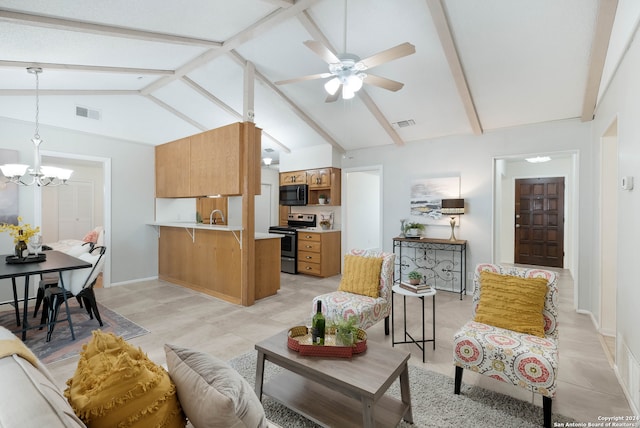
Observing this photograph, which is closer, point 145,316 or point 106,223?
point 145,316

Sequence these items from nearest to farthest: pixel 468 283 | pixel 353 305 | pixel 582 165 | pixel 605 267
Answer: pixel 353 305
pixel 605 267
pixel 582 165
pixel 468 283

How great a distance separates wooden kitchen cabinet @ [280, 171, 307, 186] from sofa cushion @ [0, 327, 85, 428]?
5.87 meters

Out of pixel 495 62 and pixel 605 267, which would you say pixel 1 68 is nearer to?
pixel 495 62

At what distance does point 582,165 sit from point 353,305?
361 centimetres

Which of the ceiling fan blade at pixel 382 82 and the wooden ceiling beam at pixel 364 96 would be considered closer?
the ceiling fan blade at pixel 382 82

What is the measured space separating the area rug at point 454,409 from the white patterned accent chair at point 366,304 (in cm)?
64

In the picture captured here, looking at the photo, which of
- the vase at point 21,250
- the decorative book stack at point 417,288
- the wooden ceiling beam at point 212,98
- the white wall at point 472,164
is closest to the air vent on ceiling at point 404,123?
the white wall at point 472,164

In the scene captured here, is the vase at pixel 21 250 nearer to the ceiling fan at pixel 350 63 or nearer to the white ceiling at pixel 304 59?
the white ceiling at pixel 304 59

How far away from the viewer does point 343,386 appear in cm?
162

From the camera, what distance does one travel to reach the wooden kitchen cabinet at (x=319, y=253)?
5984 mm

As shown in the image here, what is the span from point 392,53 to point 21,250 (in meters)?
4.15

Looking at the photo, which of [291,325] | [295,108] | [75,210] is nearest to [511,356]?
[291,325]

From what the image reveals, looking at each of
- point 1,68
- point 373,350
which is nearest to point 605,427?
point 373,350

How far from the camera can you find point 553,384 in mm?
1823
